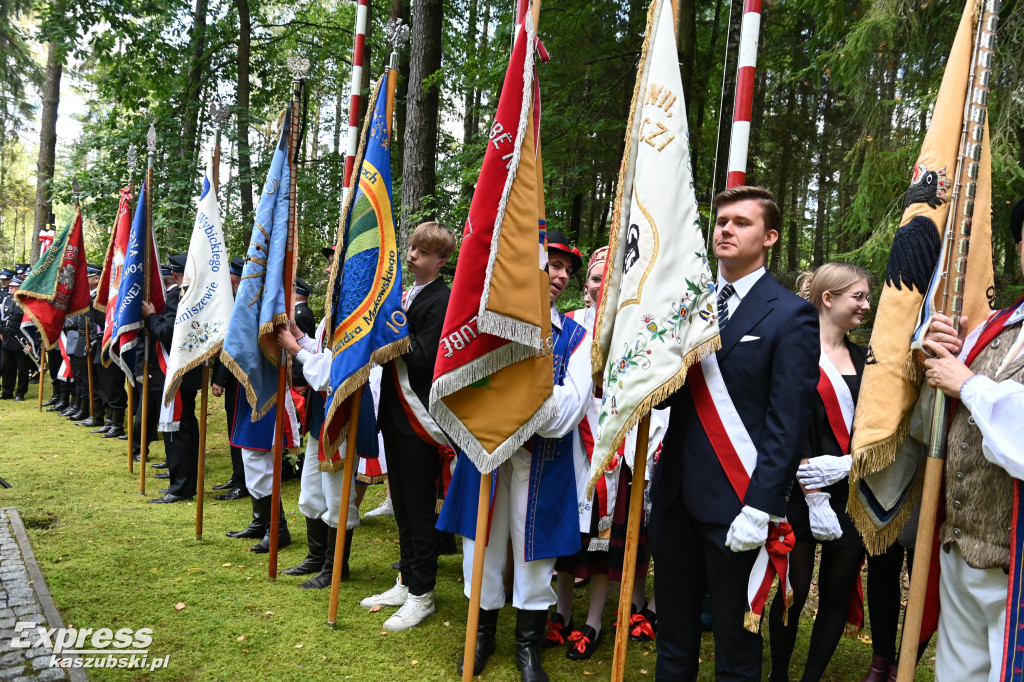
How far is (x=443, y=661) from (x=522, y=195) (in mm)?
2292

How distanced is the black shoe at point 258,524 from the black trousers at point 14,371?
919cm

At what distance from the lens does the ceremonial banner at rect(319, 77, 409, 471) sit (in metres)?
3.71

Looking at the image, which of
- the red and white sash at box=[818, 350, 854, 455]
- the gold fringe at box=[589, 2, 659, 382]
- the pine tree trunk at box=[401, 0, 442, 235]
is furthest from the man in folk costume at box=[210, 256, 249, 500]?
the red and white sash at box=[818, 350, 854, 455]

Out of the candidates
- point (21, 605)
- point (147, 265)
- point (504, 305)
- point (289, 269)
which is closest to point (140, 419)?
point (147, 265)

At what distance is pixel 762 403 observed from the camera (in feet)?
8.09

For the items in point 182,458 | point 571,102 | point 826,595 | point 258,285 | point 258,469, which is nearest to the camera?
point 826,595

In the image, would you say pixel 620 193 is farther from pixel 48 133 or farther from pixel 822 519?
pixel 48 133

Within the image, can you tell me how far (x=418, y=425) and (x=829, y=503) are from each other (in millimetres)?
2082

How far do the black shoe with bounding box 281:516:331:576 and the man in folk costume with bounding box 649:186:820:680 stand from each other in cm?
266

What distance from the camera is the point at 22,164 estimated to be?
104ft

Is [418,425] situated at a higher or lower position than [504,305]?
lower

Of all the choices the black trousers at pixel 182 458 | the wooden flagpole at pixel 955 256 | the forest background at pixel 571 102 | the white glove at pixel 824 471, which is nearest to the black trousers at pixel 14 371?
the forest background at pixel 571 102

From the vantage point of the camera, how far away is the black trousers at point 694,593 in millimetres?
2457

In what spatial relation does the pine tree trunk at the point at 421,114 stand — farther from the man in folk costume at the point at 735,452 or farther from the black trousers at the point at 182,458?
the man in folk costume at the point at 735,452
